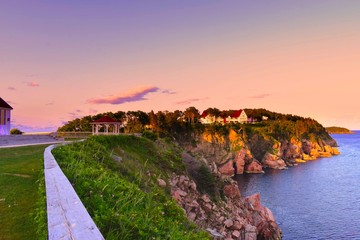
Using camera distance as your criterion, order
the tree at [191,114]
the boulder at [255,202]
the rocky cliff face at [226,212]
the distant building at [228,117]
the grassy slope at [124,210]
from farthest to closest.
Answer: the distant building at [228,117]
the tree at [191,114]
the boulder at [255,202]
the rocky cliff face at [226,212]
the grassy slope at [124,210]

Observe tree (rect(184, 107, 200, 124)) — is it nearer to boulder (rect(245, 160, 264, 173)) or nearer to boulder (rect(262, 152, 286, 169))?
boulder (rect(262, 152, 286, 169))

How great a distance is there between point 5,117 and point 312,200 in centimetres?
5294

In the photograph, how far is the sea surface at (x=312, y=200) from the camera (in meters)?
33.1

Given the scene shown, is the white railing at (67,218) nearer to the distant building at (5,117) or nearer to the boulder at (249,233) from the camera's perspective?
the boulder at (249,233)

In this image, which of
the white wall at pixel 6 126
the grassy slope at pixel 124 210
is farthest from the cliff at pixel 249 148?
the grassy slope at pixel 124 210

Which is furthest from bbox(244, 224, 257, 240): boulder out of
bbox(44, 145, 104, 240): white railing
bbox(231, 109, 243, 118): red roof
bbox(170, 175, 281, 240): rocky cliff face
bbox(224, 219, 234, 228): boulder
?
bbox(231, 109, 243, 118): red roof

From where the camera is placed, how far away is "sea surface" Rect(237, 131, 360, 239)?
3312 centimetres

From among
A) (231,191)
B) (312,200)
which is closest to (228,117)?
(312,200)

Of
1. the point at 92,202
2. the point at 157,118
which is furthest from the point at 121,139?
the point at 157,118

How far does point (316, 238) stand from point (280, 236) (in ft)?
13.1

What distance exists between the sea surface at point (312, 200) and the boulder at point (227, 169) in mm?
3967

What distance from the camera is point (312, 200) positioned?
45812mm

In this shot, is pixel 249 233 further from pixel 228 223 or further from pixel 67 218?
pixel 67 218

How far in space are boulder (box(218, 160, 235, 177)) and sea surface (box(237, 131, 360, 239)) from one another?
13.0 ft
